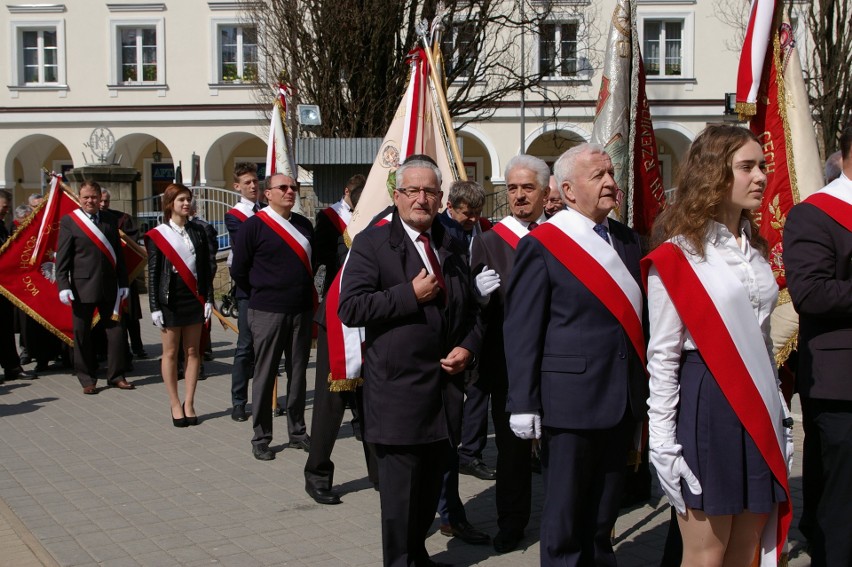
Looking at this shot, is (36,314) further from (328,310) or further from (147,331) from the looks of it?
(328,310)

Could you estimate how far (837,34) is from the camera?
1716 centimetres

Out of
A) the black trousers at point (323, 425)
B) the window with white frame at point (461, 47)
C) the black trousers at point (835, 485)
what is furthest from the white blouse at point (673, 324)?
the window with white frame at point (461, 47)

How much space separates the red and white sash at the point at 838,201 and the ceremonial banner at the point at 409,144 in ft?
11.5

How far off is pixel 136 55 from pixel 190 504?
29072 mm

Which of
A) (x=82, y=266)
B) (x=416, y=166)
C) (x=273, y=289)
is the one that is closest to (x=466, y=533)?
(x=416, y=166)

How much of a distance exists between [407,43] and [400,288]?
10953 mm

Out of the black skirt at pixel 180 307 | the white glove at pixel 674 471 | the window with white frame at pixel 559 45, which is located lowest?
the white glove at pixel 674 471

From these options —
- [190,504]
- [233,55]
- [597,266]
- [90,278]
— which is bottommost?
[190,504]

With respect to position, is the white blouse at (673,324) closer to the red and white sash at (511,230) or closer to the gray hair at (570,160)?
the gray hair at (570,160)

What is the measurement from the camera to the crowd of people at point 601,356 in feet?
11.4

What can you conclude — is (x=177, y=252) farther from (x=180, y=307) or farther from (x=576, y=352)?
(x=576, y=352)

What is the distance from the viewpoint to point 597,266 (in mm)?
4027

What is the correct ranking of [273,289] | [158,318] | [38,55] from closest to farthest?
[273,289]
[158,318]
[38,55]

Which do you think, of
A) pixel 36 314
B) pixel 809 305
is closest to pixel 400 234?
pixel 809 305
